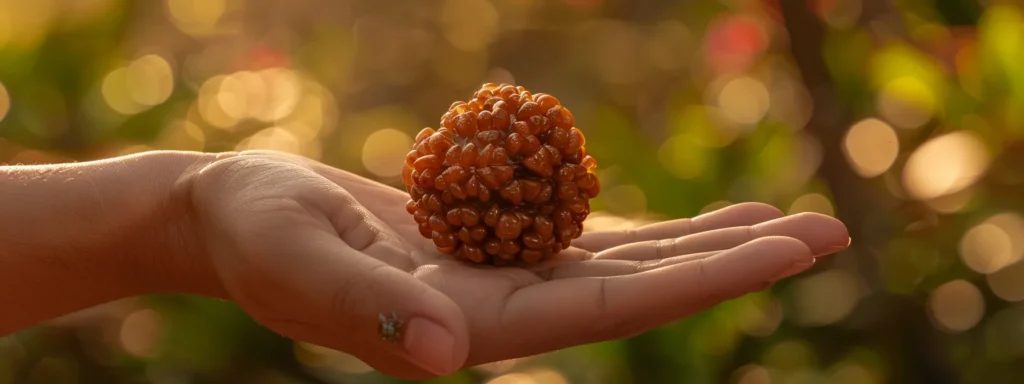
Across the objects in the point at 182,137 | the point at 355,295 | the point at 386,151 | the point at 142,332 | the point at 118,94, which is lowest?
the point at 142,332

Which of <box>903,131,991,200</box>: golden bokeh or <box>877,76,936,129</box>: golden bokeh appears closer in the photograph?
<box>903,131,991,200</box>: golden bokeh

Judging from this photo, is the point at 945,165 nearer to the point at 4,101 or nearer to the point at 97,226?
the point at 97,226

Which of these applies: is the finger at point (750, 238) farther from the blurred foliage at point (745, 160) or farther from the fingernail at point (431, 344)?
the fingernail at point (431, 344)

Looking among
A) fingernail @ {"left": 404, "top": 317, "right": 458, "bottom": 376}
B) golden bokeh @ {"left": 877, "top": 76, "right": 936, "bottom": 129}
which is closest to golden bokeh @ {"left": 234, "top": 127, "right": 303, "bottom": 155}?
golden bokeh @ {"left": 877, "top": 76, "right": 936, "bottom": 129}

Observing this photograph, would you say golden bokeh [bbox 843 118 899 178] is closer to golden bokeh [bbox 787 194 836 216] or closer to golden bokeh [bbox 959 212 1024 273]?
golden bokeh [bbox 787 194 836 216]

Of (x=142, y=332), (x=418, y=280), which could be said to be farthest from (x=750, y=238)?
(x=142, y=332)

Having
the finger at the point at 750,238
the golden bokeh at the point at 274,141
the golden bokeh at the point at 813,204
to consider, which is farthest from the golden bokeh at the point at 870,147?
the golden bokeh at the point at 274,141
